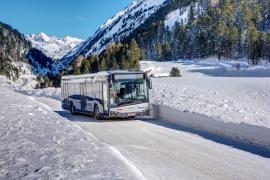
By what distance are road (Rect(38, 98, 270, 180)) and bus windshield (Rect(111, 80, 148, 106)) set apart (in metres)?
5.87

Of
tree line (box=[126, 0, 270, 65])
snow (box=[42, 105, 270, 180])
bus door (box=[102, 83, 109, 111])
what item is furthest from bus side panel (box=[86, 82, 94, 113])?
tree line (box=[126, 0, 270, 65])

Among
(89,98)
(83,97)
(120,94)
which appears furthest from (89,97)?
(120,94)

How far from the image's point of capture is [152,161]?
37.5 ft

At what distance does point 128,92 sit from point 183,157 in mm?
12410

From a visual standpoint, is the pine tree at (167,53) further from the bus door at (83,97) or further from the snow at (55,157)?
the snow at (55,157)

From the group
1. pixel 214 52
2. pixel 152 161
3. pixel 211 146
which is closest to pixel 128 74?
pixel 211 146

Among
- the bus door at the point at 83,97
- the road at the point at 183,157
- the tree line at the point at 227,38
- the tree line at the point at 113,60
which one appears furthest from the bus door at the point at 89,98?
the tree line at the point at 227,38

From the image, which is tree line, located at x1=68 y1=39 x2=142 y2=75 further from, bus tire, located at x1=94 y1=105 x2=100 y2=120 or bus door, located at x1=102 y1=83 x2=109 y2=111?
bus door, located at x1=102 y1=83 x2=109 y2=111

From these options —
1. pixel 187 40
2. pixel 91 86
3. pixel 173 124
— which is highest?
pixel 187 40

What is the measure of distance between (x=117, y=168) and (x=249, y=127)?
7.08 metres

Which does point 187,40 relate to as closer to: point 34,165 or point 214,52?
point 214,52

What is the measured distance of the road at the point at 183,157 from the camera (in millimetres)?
9984

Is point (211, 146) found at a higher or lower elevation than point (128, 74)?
lower

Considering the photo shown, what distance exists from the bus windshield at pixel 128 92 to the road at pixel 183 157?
5.87m
